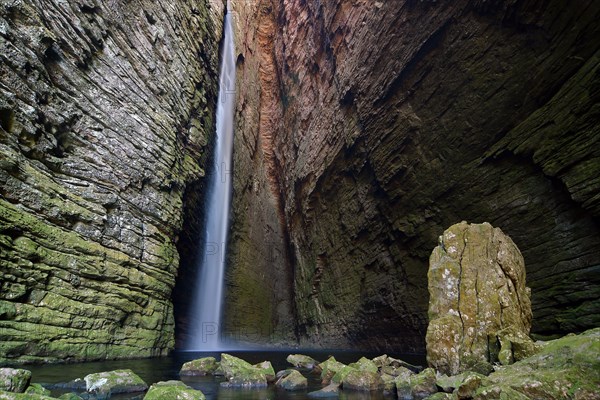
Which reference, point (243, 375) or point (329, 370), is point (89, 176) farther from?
point (329, 370)

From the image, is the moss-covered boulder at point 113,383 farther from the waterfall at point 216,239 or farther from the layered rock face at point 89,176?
the waterfall at point 216,239

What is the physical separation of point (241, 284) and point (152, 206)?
13765 millimetres

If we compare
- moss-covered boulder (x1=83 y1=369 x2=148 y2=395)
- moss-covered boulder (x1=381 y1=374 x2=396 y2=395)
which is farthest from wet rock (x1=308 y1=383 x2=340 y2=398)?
moss-covered boulder (x1=83 y1=369 x2=148 y2=395)

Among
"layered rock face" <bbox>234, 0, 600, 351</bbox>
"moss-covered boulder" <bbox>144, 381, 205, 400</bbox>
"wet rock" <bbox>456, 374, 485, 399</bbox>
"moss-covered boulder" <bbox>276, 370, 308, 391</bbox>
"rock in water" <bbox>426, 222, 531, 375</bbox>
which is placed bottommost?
"moss-covered boulder" <bbox>276, 370, 308, 391</bbox>

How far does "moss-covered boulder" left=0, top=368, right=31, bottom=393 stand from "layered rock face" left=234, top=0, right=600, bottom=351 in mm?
13865

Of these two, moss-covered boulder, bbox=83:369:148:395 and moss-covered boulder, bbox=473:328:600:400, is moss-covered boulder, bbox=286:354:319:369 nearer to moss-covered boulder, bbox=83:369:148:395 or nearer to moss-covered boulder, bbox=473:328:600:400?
moss-covered boulder, bbox=83:369:148:395

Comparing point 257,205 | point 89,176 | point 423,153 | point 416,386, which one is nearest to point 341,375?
point 416,386

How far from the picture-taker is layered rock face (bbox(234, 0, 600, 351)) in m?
12.6

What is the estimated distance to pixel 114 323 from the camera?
44.6 feet

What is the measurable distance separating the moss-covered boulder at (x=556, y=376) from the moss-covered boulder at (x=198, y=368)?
783 centimetres

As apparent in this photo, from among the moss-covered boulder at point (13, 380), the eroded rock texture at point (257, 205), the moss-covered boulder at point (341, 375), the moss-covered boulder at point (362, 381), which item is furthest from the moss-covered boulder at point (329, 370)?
the eroded rock texture at point (257, 205)

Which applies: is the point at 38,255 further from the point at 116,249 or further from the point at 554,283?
the point at 554,283

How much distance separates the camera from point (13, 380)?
5918mm

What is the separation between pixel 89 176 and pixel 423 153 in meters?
14.4
